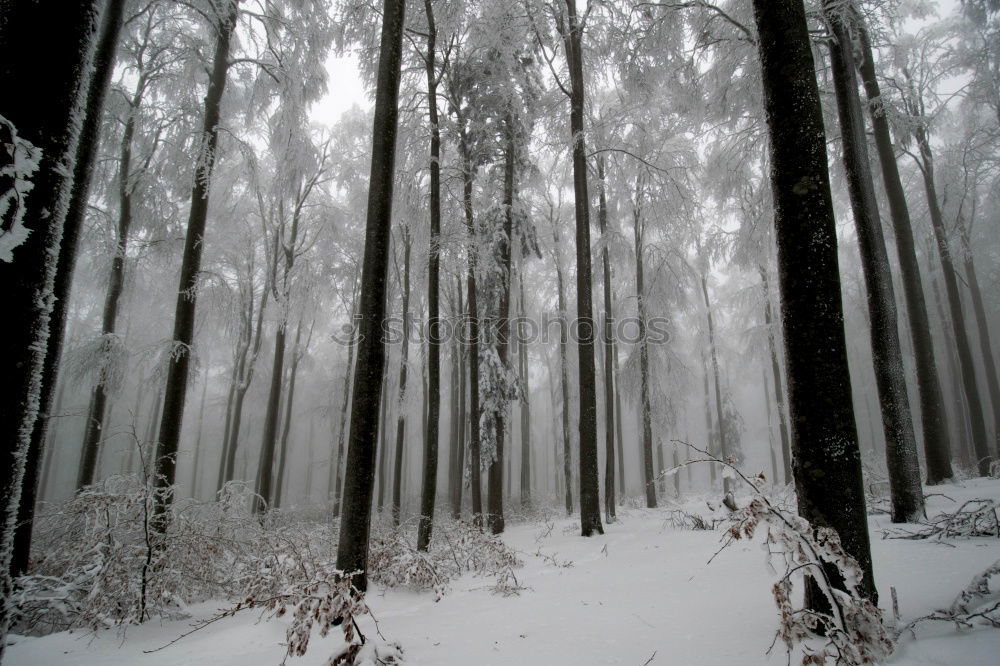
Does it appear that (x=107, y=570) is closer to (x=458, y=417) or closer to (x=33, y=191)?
(x=33, y=191)

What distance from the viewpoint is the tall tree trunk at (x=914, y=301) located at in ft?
26.0

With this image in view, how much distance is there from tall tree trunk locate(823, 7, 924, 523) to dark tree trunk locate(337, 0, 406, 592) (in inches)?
236

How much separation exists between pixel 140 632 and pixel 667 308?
43.5 ft

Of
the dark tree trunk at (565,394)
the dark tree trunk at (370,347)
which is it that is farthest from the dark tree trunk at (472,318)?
the dark tree trunk at (565,394)

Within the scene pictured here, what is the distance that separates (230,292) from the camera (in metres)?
8.28

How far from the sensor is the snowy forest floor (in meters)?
2.47

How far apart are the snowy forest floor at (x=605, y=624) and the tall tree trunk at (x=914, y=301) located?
472 cm

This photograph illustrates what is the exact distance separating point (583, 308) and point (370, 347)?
5151 millimetres

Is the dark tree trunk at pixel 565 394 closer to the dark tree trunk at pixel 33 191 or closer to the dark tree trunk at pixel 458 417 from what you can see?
the dark tree trunk at pixel 458 417

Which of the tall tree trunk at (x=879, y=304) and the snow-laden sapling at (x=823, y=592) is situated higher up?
the tall tree trunk at (x=879, y=304)

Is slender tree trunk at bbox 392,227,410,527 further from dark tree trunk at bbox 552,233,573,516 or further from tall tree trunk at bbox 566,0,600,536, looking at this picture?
dark tree trunk at bbox 552,233,573,516

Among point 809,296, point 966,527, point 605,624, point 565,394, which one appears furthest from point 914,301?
point 605,624

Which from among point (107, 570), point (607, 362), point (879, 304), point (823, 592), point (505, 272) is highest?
point (505, 272)

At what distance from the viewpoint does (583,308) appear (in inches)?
340
